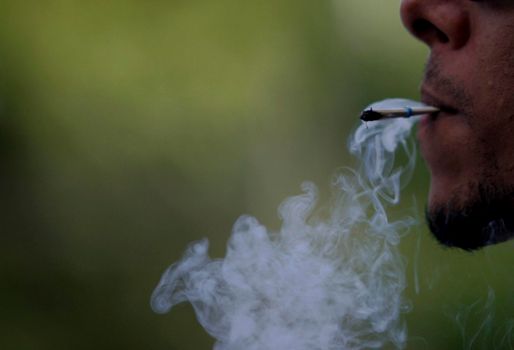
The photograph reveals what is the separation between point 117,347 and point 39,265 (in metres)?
0.58

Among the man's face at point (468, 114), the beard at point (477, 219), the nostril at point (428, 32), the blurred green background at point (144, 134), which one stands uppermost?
the blurred green background at point (144, 134)

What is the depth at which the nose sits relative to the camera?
3.57 feet

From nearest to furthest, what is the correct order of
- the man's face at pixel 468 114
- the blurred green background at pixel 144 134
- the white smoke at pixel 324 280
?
the man's face at pixel 468 114 → the white smoke at pixel 324 280 → the blurred green background at pixel 144 134

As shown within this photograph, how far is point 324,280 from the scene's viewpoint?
1716 mm

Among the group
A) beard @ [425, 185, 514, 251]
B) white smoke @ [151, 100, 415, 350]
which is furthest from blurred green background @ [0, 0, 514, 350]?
beard @ [425, 185, 514, 251]

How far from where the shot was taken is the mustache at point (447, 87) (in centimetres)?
109

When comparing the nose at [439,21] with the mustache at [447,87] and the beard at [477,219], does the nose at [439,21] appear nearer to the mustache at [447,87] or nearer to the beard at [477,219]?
the mustache at [447,87]

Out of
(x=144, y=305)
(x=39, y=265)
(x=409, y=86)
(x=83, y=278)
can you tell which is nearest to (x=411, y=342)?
(x=409, y=86)

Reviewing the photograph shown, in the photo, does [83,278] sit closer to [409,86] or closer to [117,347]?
[117,347]

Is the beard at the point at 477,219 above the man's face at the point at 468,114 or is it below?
below

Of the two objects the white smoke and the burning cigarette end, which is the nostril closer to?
the burning cigarette end

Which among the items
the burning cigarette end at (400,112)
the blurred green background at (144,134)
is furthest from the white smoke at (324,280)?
the blurred green background at (144,134)

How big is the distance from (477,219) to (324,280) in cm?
63

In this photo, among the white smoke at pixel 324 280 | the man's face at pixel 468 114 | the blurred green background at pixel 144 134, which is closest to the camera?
the man's face at pixel 468 114
